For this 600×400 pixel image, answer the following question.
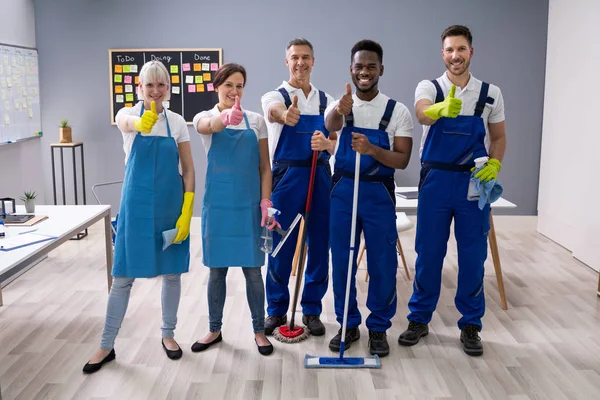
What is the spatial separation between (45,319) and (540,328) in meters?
2.80

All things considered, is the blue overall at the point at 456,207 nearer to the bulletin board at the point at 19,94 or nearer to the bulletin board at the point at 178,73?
the bulletin board at the point at 178,73

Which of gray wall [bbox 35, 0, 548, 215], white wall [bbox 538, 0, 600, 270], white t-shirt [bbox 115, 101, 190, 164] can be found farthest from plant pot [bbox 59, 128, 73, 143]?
white wall [bbox 538, 0, 600, 270]

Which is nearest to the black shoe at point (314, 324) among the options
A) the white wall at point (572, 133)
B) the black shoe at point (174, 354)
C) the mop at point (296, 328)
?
the mop at point (296, 328)

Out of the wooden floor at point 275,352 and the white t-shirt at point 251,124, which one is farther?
the white t-shirt at point 251,124

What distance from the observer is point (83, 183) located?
19.0 feet

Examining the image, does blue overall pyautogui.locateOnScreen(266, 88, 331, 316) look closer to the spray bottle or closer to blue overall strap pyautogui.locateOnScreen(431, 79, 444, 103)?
the spray bottle

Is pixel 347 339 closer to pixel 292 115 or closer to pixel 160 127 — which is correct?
pixel 292 115

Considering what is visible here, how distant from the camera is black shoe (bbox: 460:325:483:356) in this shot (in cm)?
322

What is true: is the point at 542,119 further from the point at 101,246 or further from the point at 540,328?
the point at 101,246

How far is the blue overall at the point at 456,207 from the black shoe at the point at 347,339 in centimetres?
45

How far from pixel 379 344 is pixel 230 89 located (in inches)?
57.2

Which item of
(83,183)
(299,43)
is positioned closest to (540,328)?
(299,43)

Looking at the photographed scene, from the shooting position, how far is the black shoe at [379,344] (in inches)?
126

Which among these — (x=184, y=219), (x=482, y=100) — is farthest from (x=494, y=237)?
(x=184, y=219)
